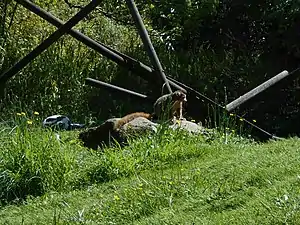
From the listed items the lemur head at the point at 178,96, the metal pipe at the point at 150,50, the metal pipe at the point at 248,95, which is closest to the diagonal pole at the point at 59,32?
the metal pipe at the point at 150,50

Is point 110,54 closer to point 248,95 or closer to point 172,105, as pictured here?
point 172,105

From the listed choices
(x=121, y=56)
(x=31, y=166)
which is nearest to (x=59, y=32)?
(x=121, y=56)

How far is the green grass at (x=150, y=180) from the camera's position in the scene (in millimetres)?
4391

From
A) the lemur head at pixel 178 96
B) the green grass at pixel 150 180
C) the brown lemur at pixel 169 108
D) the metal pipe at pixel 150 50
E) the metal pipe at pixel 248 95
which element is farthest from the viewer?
the metal pipe at pixel 150 50

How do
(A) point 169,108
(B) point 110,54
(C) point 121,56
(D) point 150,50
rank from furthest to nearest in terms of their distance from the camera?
(C) point 121,56
(B) point 110,54
(D) point 150,50
(A) point 169,108

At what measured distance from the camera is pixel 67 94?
10.8 meters

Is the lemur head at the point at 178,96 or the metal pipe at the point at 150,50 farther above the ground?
the metal pipe at the point at 150,50

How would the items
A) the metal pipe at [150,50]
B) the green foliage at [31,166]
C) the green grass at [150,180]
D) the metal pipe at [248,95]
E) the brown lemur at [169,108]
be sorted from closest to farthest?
the green grass at [150,180] → the green foliage at [31,166] → the brown lemur at [169,108] → the metal pipe at [248,95] → the metal pipe at [150,50]

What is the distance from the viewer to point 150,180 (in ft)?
18.3

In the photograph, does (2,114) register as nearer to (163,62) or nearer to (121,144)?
(121,144)

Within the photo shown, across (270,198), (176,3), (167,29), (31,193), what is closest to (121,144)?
(31,193)

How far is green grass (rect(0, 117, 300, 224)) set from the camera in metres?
4.39

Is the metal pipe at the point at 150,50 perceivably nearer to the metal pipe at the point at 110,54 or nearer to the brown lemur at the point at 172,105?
the metal pipe at the point at 110,54

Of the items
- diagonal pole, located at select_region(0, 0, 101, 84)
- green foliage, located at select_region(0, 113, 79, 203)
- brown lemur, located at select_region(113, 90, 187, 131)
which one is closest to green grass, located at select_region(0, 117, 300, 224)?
green foliage, located at select_region(0, 113, 79, 203)
